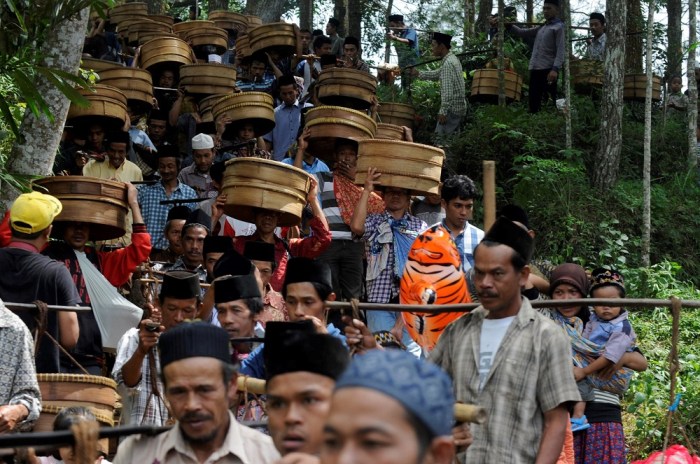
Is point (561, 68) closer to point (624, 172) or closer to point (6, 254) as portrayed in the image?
point (624, 172)

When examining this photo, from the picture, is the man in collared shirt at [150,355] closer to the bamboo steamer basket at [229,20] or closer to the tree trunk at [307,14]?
the bamboo steamer basket at [229,20]

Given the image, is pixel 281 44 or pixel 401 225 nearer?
pixel 401 225

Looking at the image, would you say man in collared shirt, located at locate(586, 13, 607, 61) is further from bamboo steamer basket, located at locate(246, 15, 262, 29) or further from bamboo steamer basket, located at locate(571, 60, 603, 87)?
bamboo steamer basket, located at locate(246, 15, 262, 29)

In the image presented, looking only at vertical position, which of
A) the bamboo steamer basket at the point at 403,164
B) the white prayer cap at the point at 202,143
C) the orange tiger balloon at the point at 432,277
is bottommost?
the orange tiger balloon at the point at 432,277

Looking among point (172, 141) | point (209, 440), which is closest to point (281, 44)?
point (172, 141)

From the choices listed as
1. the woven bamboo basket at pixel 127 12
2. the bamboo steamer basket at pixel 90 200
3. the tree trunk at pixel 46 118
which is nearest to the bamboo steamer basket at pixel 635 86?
the woven bamboo basket at pixel 127 12

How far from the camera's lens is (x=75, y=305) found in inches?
253

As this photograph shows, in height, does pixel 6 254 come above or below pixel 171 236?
below

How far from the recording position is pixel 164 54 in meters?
16.1

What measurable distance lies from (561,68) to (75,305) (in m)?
11.8

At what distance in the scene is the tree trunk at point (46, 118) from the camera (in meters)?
8.73

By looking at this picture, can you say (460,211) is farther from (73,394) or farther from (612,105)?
(612,105)

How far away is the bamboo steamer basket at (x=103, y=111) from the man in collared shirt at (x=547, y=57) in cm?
614

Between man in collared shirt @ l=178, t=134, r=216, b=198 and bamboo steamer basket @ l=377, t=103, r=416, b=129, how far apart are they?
4.36m
